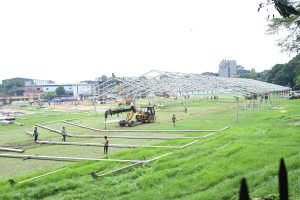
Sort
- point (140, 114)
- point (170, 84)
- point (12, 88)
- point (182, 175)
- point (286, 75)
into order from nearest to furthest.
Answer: point (182, 175)
point (140, 114)
point (170, 84)
point (286, 75)
point (12, 88)

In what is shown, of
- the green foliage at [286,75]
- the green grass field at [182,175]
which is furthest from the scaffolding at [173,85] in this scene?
the green foliage at [286,75]

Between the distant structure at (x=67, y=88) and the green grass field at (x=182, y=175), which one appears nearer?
the green grass field at (x=182, y=175)

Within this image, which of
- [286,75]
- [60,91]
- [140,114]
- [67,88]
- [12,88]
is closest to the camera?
[140,114]

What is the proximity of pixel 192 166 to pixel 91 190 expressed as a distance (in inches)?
130

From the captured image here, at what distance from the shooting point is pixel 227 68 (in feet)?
467

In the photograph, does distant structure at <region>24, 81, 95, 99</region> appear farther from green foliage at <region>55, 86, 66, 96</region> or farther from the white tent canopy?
the white tent canopy

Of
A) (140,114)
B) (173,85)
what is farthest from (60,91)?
(140,114)

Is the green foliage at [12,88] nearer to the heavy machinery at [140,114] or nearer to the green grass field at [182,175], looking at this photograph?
the heavy machinery at [140,114]

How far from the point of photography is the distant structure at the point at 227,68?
141 metres

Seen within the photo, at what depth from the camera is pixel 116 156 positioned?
14.7m

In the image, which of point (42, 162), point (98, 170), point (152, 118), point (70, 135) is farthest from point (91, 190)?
point (152, 118)

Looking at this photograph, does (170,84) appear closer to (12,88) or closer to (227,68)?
(227,68)

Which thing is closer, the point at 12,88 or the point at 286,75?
the point at 286,75

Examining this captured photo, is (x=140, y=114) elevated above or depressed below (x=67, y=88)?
below
